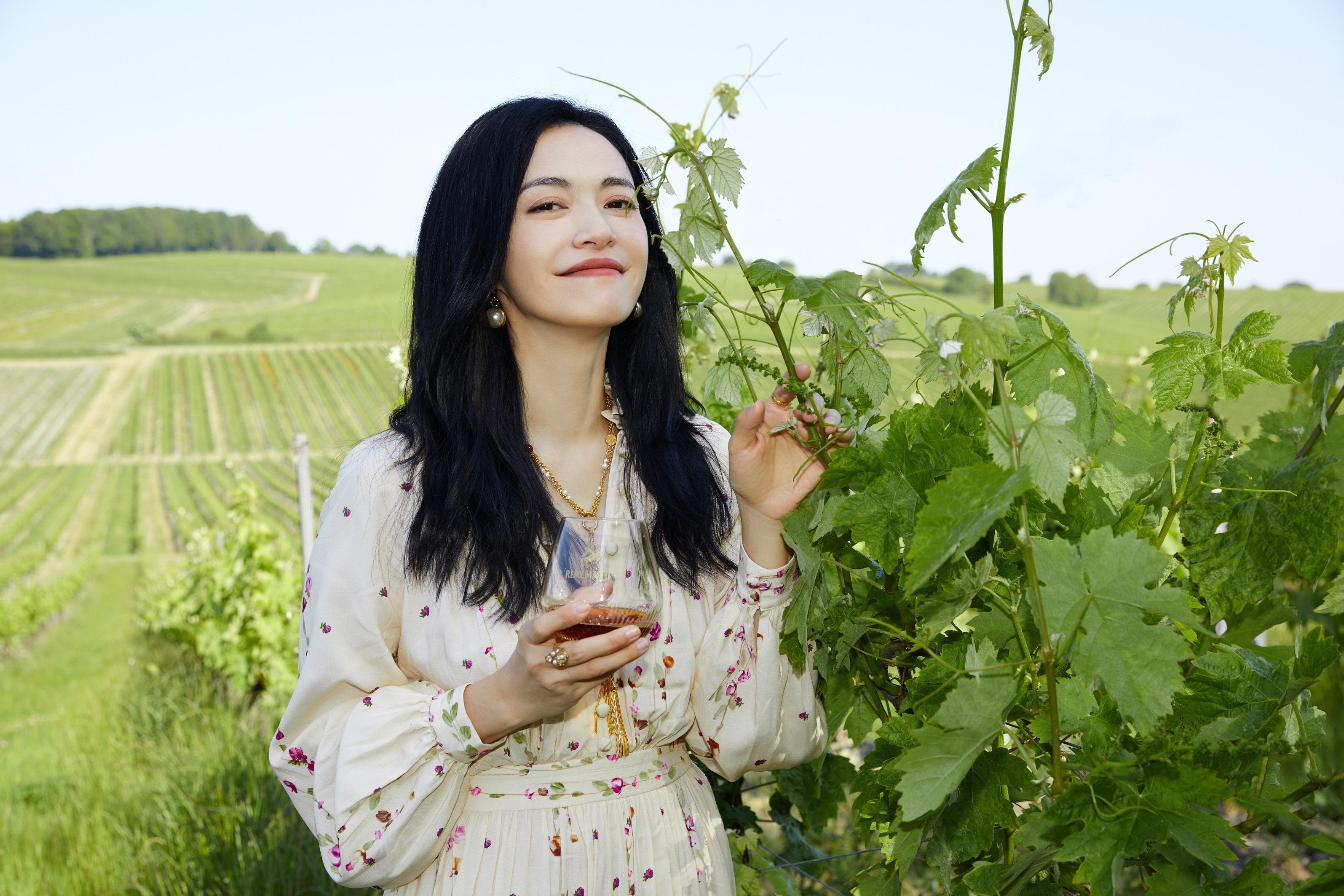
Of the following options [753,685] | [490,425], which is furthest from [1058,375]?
[490,425]

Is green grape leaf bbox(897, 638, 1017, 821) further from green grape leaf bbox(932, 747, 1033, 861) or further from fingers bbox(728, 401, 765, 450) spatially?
fingers bbox(728, 401, 765, 450)

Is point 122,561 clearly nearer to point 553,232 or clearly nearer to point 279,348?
point 279,348

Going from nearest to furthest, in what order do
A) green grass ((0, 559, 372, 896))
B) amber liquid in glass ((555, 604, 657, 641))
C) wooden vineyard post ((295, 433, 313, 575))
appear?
amber liquid in glass ((555, 604, 657, 641)), green grass ((0, 559, 372, 896)), wooden vineyard post ((295, 433, 313, 575))

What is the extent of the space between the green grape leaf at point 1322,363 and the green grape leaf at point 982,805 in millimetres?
582

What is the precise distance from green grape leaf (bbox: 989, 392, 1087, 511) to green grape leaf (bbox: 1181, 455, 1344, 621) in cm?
35

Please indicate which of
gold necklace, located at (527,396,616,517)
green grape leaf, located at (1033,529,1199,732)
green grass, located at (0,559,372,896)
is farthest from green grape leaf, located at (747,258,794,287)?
green grass, located at (0,559,372,896)

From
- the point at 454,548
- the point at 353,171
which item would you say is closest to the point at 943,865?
the point at 454,548

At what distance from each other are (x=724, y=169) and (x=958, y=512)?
0.66 metres

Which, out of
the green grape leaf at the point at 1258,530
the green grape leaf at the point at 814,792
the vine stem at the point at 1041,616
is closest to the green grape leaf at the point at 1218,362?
the green grape leaf at the point at 1258,530

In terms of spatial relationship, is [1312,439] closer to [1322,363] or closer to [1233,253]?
[1322,363]

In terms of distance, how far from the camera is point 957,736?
1.09 metres

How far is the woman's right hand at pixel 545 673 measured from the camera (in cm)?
141

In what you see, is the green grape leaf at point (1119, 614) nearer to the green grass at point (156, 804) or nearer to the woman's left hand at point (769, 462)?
the woman's left hand at point (769, 462)

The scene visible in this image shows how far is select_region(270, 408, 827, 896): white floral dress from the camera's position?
5.65 feet
